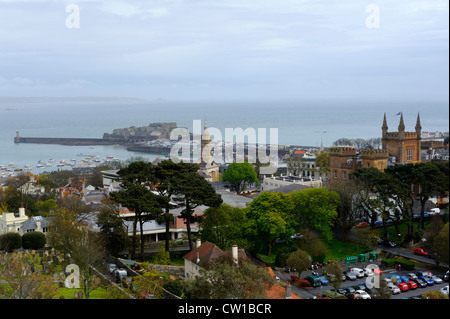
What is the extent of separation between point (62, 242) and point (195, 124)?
9195 cm

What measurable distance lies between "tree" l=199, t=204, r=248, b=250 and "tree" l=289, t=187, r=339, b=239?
2078 millimetres

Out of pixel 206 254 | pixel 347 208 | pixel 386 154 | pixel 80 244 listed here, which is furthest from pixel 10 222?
pixel 386 154

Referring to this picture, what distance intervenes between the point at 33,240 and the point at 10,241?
25.6 inches

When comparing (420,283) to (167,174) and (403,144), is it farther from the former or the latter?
(403,144)

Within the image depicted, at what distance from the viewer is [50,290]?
9.14 meters

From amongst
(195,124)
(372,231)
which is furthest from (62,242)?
(195,124)

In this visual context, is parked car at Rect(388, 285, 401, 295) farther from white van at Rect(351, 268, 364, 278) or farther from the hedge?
the hedge

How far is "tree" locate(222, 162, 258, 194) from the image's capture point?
27594 millimetres

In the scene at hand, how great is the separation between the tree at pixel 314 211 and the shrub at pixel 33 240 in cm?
798

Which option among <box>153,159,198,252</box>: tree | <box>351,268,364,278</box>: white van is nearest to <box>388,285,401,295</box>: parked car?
<box>351,268,364,278</box>: white van

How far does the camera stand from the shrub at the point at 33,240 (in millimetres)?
14938

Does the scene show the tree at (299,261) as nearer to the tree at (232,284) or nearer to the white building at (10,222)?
the tree at (232,284)

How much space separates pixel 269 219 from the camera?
14453mm
